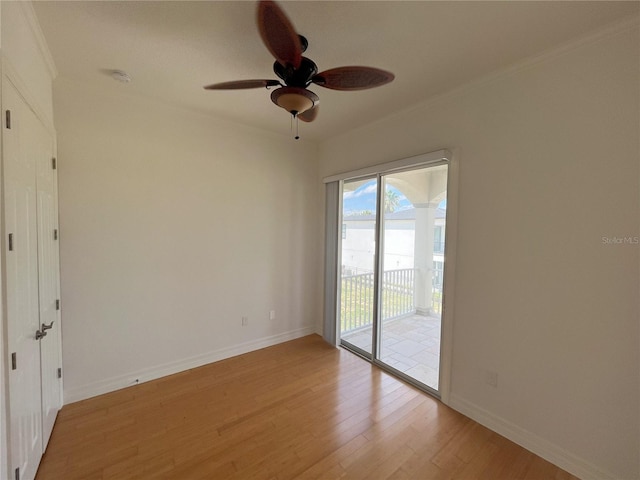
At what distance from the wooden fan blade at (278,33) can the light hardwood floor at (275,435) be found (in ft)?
7.96

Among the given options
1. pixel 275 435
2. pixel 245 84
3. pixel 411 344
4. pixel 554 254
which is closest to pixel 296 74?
pixel 245 84

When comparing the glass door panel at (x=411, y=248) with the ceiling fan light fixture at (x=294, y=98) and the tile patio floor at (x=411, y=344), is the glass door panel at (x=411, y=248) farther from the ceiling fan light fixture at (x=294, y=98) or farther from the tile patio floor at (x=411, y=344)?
the ceiling fan light fixture at (x=294, y=98)

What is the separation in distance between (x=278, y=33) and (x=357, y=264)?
2871 millimetres

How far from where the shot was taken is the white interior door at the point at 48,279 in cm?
176

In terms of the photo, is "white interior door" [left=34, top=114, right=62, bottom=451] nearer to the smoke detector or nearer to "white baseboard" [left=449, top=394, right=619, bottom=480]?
the smoke detector

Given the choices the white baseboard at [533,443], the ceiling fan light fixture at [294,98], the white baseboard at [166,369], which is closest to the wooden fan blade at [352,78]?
the ceiling fan light fixture at [294,98]

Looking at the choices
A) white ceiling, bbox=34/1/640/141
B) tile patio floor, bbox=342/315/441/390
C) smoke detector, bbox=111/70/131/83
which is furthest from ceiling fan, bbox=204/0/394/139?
tile patio floor, bbox=342/315/441/390

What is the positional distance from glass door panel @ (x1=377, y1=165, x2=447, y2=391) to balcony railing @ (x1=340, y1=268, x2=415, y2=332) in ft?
0.11

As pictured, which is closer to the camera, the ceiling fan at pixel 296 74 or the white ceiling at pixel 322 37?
the ceiling fan at pixel 296 74

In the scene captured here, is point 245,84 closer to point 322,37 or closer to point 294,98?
point 294,98

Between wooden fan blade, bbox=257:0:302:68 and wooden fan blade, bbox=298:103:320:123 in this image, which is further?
wooden fan blade, bbox=298:103:320:123

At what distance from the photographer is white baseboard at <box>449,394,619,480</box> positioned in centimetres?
168

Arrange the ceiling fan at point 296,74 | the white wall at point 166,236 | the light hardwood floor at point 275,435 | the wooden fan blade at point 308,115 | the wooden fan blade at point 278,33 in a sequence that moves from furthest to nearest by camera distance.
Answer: the white wall at point 166,236 → the wooden fan blade at point 308,115 → the light hardwood floor at point 275,435 → the ceiling fan at point 296,74 → the wooden fan blade at point 278,33

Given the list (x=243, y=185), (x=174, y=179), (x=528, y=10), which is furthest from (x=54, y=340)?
(x=528, y=10)
